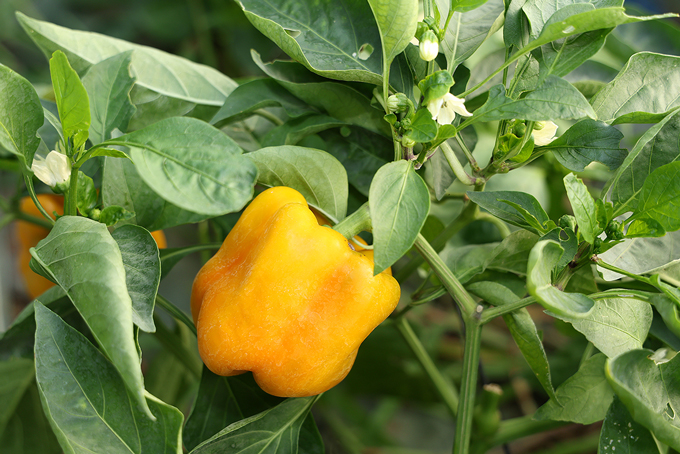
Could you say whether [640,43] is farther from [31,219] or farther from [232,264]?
[31,219]

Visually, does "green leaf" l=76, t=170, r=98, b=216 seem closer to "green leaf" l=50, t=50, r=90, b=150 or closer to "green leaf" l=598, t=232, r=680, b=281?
"green leaf" l=50, t=50, r=90, b=150

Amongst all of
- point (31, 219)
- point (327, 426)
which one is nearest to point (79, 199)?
point (31, 219)

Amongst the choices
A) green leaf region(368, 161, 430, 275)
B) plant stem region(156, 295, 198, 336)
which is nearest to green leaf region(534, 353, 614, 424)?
green leaf region(368, 161, 430, 275)

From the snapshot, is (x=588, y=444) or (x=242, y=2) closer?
(x=242, y=2)

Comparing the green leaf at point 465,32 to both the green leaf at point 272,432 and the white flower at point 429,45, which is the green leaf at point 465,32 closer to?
the white flower at point 429,45

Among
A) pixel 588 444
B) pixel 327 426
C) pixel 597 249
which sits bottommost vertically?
pixel 327 426

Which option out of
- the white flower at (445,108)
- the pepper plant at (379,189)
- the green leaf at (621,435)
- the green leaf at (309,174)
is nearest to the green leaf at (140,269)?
the pepper plant at (379,189)
